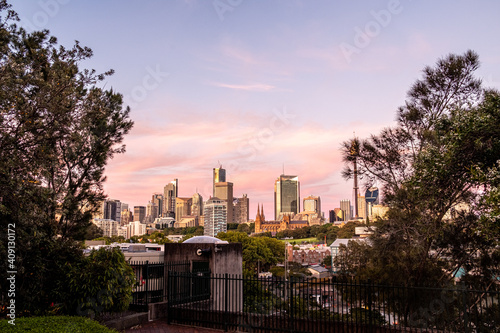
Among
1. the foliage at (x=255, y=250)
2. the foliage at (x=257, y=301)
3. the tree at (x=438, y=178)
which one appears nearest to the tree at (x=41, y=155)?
the foliage at (x=257, y=301)

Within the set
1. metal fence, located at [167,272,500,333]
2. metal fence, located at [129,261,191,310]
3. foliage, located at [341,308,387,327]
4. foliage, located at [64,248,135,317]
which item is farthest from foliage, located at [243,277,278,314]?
foliage, located at [64,248,135,317]

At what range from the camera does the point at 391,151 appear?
53.8 ft

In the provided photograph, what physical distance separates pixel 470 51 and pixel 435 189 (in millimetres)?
7217

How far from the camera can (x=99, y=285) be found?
407 inches

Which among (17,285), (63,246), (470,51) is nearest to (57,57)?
(63,246)

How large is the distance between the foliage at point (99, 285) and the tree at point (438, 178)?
28.4ft

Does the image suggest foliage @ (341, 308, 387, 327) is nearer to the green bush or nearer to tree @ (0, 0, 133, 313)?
the green bush

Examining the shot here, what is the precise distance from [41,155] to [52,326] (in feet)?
13.6

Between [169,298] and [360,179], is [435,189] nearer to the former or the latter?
[360,179]

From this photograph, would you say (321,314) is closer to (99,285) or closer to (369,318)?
(369,318)

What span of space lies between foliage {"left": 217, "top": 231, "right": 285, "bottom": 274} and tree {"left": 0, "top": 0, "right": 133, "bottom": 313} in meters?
46.5

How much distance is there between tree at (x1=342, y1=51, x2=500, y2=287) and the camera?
32.3ft
